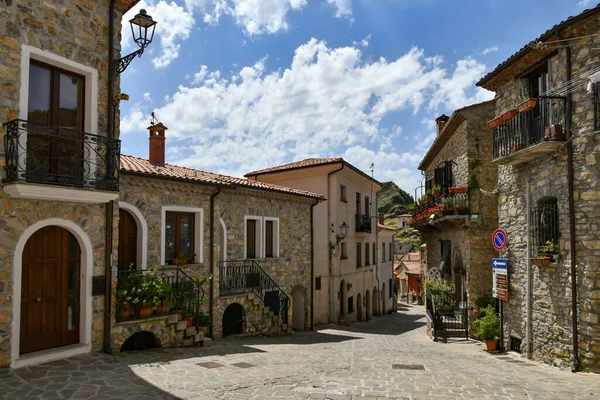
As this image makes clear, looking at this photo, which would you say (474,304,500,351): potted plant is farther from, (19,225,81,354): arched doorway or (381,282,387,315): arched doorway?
(381,282,387,315): arched doorway

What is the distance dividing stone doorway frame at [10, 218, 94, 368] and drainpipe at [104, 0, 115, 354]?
315 millimetres

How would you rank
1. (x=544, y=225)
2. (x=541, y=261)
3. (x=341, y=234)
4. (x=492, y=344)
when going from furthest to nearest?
(x=341, y=234), (x=492, y=344), (x=544, y=225), (x=541, y=261)

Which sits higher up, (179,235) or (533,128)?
(533,128)

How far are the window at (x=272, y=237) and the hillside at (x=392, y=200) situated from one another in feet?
237

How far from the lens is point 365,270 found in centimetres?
2692

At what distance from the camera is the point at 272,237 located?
1684 centimetres

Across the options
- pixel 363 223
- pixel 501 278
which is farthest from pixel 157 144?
pixel 363 223

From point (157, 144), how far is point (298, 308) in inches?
359

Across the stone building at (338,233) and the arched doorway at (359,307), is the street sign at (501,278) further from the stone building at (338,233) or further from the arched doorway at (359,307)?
the arched doorway at (359,307)

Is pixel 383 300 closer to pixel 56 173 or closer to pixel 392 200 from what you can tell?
pixel 56 173

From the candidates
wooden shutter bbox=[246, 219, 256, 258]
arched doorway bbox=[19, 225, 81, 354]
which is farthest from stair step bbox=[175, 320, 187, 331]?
wooden shutter bbox=[246, 219, 256, 258]

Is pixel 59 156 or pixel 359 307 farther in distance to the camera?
pixel 359 307

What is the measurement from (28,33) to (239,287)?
369 inches

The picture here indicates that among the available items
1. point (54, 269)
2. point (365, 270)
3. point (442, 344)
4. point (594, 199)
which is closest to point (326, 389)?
point (54, 269)
